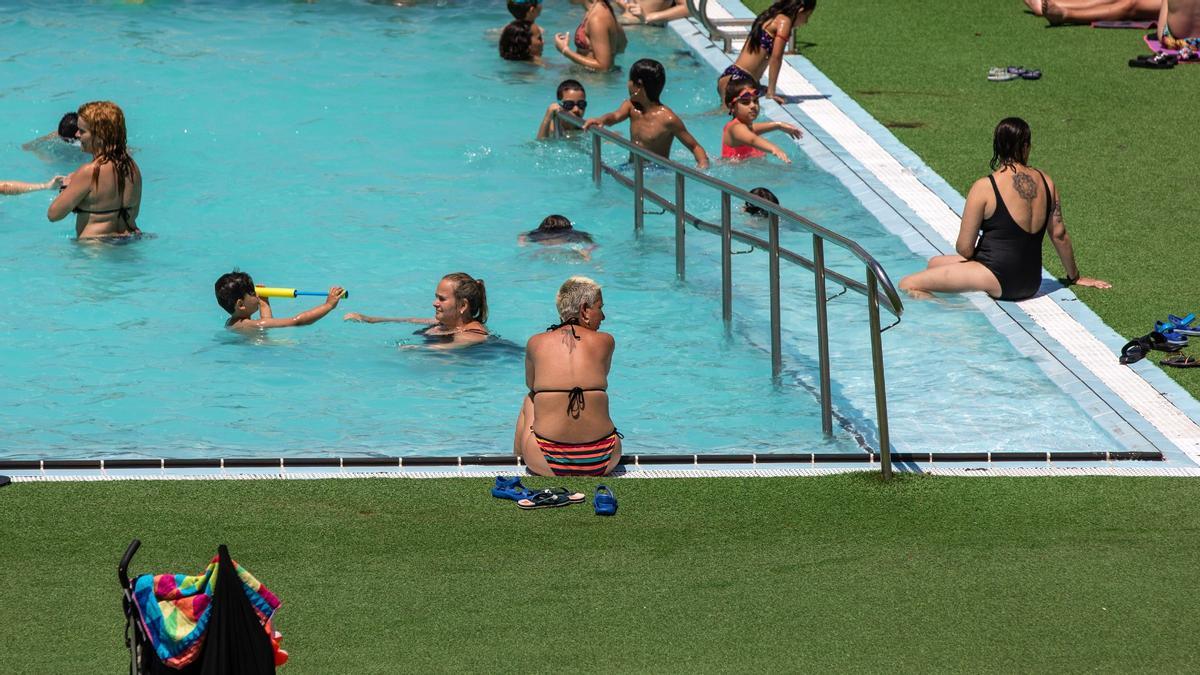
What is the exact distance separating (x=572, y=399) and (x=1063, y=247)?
4.52 m

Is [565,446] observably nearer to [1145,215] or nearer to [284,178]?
[1145,215]

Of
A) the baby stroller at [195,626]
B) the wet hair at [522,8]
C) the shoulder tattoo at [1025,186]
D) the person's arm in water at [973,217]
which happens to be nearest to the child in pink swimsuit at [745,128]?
the person's arm in water at [973,217]

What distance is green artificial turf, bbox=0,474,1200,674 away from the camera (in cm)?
617

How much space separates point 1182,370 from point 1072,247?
2.36 meters

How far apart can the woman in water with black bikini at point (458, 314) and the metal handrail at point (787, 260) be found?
1.63 metres

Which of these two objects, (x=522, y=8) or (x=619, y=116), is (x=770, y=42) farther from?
(x=522, y=8)

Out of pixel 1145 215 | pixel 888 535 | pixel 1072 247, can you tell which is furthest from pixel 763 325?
pixel 888 535

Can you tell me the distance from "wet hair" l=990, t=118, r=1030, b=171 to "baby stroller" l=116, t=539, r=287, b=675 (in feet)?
24.6

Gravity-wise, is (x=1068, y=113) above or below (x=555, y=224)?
above

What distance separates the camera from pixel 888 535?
7348 millimetres

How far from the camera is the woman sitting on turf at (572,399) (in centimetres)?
830

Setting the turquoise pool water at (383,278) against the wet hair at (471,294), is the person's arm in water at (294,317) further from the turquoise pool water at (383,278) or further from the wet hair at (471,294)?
the wet hair at (471,294)

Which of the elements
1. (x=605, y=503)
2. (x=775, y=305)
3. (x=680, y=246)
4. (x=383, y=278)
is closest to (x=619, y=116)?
(x=680, y=246)

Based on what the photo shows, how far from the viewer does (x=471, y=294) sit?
35.5ft
